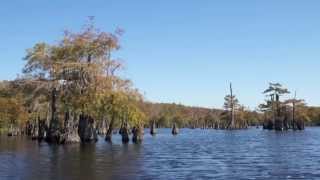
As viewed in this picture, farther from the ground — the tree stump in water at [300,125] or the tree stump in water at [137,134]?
the tree stump in water at [300,125]

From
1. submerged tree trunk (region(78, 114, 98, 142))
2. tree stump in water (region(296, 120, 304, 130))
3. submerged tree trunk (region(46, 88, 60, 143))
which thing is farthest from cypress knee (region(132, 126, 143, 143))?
tree stump in water (region(296, 120, 304, 130))

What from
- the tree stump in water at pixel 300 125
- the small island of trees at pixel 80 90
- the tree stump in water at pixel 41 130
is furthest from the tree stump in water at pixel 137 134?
the tree stump in water at pixel 300 125

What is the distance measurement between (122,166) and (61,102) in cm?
3478

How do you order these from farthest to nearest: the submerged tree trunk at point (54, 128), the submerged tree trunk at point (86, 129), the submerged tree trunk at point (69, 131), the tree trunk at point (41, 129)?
the tree trunk at point (41, 129) → the submerged tree trunk at point (86, 129) → the submerged tree trunk at point (54, 128) → the submerged tree trunk at point (69, 131)

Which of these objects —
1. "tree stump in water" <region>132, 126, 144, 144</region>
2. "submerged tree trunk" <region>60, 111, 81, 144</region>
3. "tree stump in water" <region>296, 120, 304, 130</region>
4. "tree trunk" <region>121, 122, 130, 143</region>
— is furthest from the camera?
"tree stump in water" <region>296, 120, 304, 130</region>

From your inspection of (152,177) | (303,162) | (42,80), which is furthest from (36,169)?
(42,80)

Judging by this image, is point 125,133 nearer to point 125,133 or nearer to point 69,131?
point 125,133

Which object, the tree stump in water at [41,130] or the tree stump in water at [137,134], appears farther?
the tree stump in water at [41,130]

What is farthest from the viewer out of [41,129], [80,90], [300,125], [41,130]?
[300,125]

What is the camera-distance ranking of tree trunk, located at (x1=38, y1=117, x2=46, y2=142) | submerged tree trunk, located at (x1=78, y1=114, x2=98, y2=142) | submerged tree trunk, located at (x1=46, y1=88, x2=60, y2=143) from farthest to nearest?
tree trunk, located at (x1=38, y1=117, x2=46, y2=142) → submerged tree trunk, located at (x1=78, y1=114, x2=98, y2=142) → submerged tree trunk, located at (x1=46, y1=88, x2=60, y2=143)

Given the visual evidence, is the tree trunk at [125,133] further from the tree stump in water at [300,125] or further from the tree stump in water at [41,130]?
the tree stump in water at [300,125]

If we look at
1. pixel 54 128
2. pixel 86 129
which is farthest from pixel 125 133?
pixel 54 128

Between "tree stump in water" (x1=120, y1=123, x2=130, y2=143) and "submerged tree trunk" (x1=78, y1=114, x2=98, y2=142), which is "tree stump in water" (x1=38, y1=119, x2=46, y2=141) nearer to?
"submerged tree trunk" (x1=78, y1=114, x2=98, y2=142)

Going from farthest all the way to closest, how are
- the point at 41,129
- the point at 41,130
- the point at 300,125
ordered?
the point at 300,125, the point at 41,129, the point at 41,130
